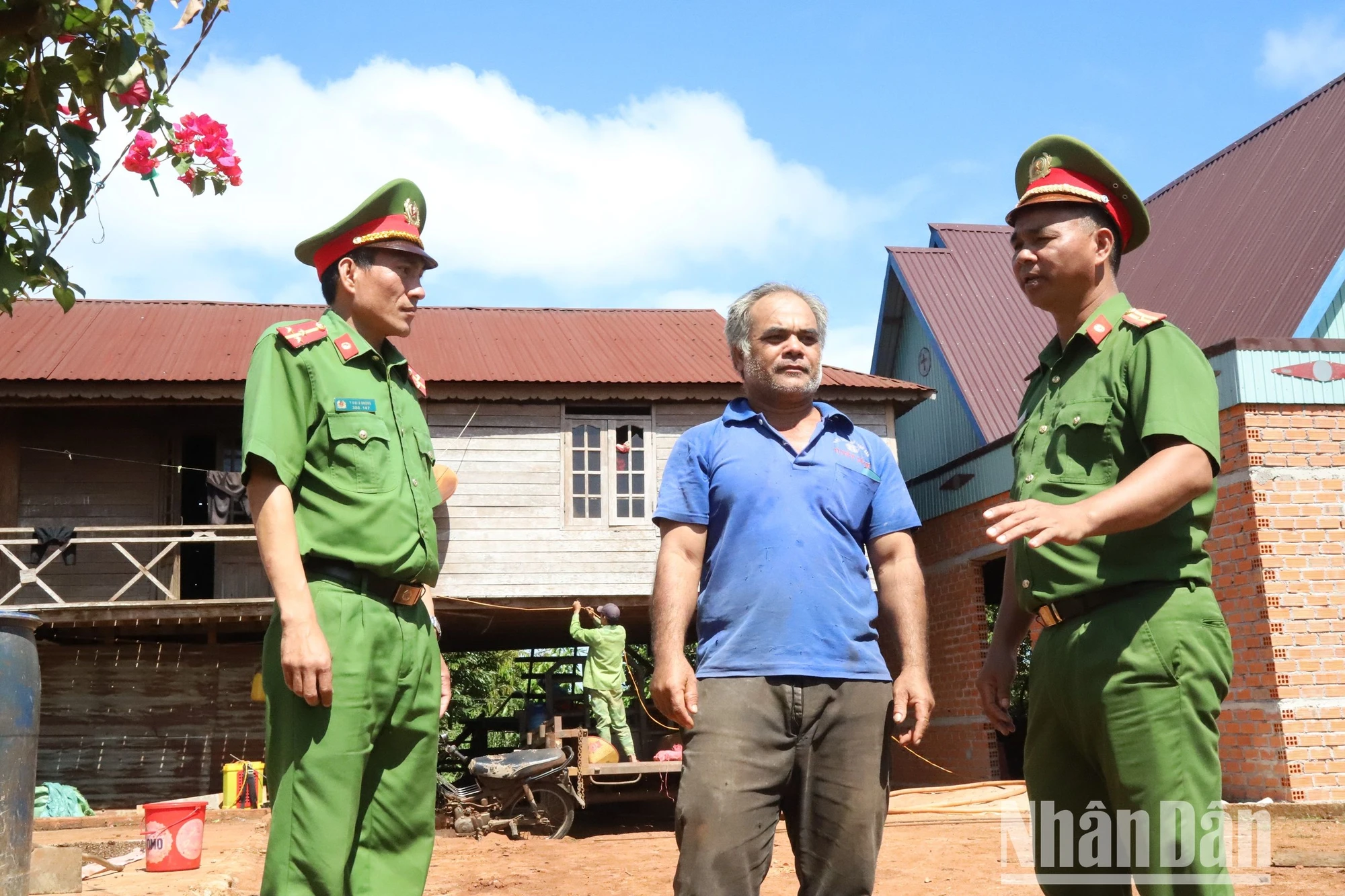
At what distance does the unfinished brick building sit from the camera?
923cm

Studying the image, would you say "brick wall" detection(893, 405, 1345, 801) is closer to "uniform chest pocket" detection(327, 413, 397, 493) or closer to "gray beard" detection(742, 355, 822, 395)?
"gray beard" detection(742, 355, 822, 395)

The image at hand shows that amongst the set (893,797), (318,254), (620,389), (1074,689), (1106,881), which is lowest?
(893,797)

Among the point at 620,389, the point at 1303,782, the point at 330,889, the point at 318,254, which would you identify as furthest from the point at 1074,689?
the point at 620,389

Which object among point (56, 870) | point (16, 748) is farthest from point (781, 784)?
point (56, 870)

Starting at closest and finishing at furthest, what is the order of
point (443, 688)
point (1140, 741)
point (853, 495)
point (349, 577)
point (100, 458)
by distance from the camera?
point (1140, 741) < point (349, 577) < point (853, 495) < point (443, 688) < point (100, 458)

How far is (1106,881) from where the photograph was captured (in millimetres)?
2904

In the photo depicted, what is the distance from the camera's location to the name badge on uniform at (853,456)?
339 centimetres

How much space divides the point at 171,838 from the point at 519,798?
429 centimetres

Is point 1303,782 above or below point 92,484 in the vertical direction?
below

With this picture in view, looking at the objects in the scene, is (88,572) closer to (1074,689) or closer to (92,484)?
(92,484)

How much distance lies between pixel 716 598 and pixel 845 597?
1.11ft

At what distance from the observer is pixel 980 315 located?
56.1 feet

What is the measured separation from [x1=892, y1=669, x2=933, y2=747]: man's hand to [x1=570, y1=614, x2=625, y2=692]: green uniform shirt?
9489 millimetres

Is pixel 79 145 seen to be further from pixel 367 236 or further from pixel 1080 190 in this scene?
pixel 1080 190
